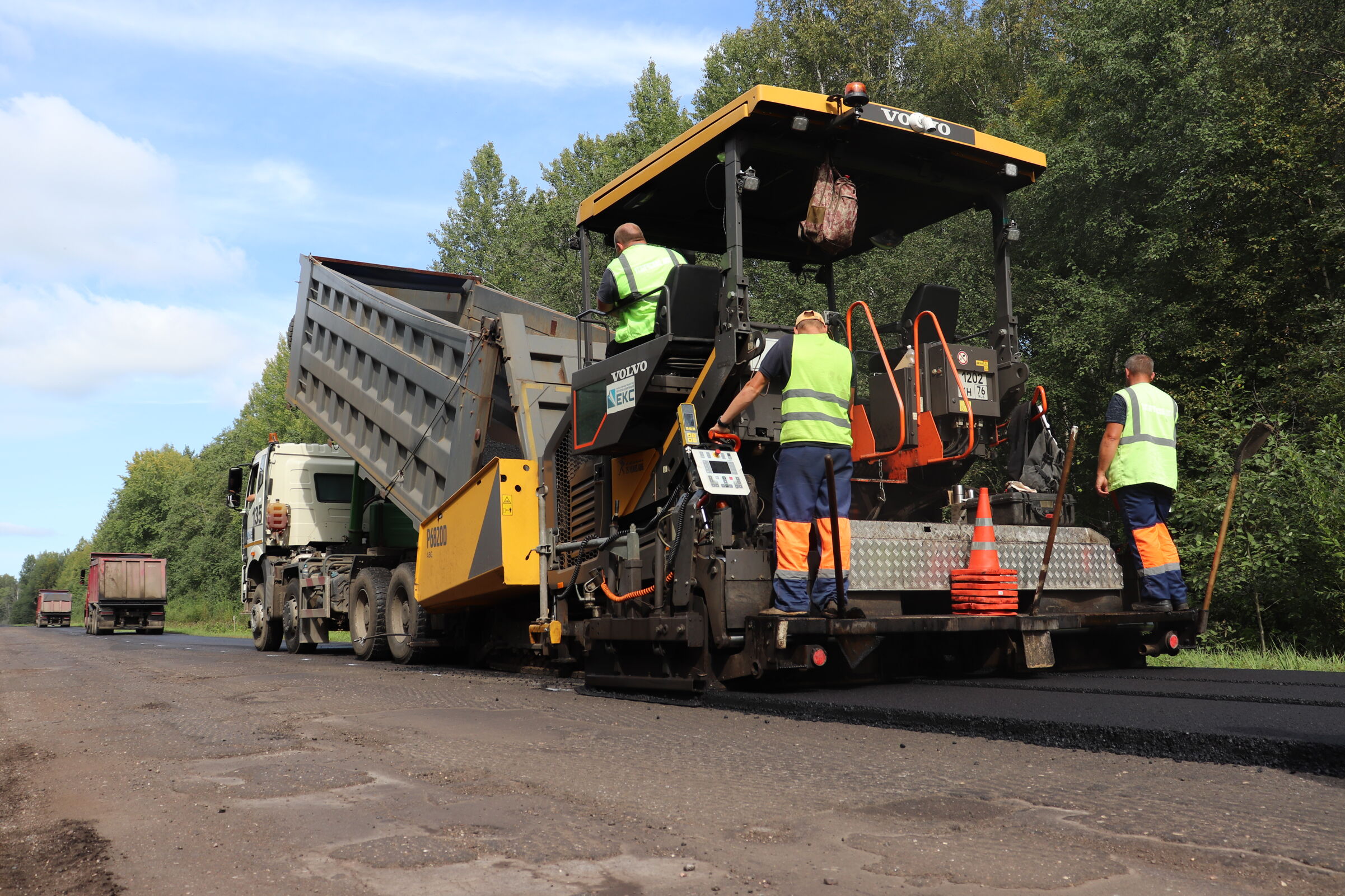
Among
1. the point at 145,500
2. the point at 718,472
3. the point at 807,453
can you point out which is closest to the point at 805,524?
the point at 807,453

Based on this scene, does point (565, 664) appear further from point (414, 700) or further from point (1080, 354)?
point (1080, 354)

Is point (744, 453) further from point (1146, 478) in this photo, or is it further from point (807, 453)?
point (1146, 478)

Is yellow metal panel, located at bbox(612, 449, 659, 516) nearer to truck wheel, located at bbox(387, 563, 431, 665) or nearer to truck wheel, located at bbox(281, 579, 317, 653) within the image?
truck wheel, located at bbox(387, 563, 431, 665)

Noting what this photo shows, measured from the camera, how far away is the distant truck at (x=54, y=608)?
50.6m

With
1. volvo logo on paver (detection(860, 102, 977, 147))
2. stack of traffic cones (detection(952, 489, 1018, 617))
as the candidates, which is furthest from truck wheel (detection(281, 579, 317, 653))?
volvo logo on paver (detection(860, 102, 977, 147))

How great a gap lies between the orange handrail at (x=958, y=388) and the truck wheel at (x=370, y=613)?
5.91 meters

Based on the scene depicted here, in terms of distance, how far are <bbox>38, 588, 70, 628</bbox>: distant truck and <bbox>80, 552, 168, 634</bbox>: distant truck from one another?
871 inches

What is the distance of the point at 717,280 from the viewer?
18.6ft

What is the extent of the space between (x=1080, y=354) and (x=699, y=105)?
17.1 meters

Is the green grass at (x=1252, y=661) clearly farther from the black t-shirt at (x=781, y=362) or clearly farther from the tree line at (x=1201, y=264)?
the black t-shirt at (x=781, y=362)

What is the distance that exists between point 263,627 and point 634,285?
9446 mm

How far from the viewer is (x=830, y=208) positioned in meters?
5.70

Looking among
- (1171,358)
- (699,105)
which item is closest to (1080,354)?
(1171,358)

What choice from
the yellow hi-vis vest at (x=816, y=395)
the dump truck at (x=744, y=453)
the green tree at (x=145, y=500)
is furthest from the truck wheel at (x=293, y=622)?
the green tree at (x=145, y=500)
